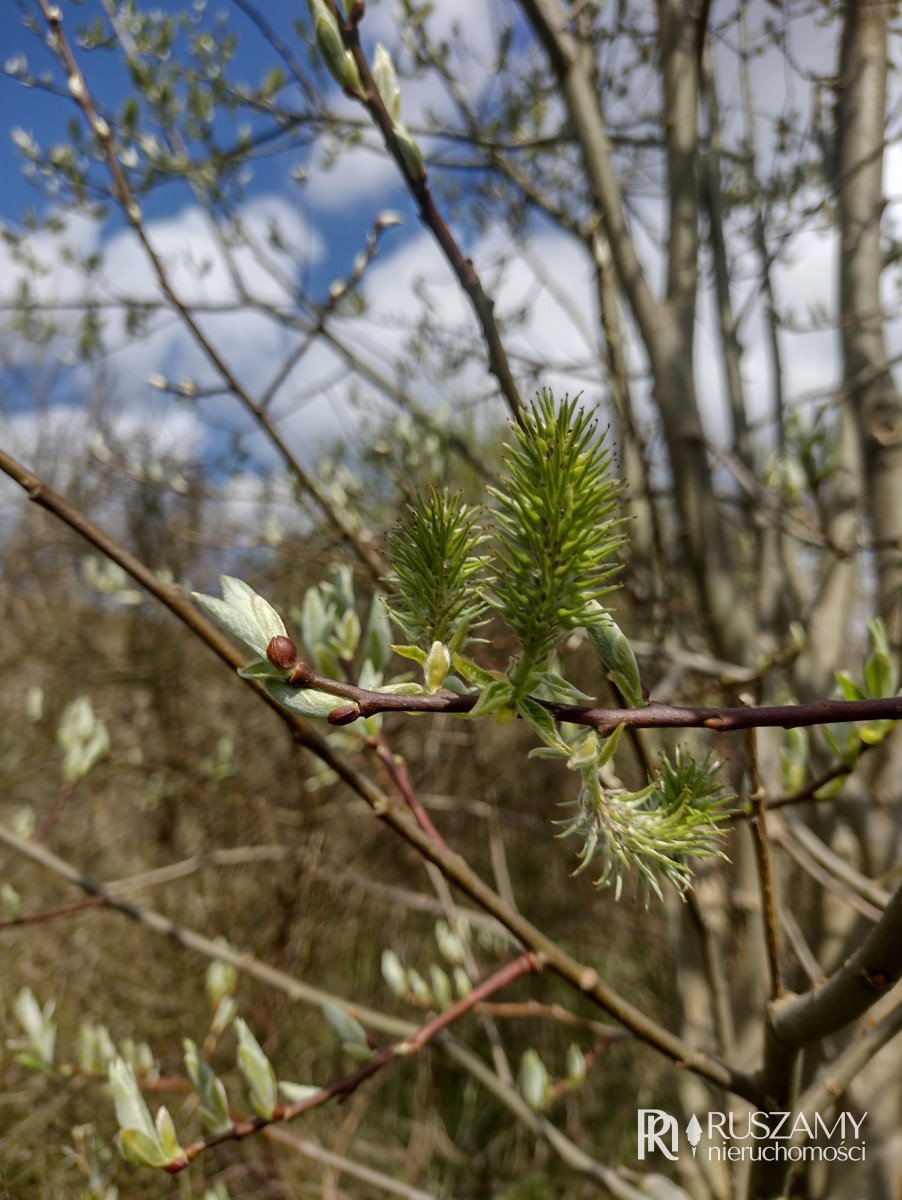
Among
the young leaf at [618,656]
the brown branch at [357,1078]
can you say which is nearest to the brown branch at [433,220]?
the young leaf at [618,656]

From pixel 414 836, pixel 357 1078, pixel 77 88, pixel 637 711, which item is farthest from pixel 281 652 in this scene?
pixel 77 88

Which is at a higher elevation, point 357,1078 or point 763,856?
point 763,856

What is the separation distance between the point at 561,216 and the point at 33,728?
410 cm

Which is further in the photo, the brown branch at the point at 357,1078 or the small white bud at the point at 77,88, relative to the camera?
the small white bud at the point at 77,88

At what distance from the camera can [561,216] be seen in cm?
169

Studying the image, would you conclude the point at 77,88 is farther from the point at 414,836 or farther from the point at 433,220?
the point at 414,836

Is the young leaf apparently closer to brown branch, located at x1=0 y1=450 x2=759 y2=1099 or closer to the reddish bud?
the reddish bud

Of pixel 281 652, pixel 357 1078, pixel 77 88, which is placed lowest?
pixel 357 1078

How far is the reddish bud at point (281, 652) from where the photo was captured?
319 mm

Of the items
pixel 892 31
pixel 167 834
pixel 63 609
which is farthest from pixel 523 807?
pixel 63 609

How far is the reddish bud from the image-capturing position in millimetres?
319

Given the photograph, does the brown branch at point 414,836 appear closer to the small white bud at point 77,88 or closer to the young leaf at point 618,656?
the young leaf at point 618,656

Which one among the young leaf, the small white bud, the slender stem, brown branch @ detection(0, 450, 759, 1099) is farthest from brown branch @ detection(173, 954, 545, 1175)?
the small white bud

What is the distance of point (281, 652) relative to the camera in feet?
1.05
